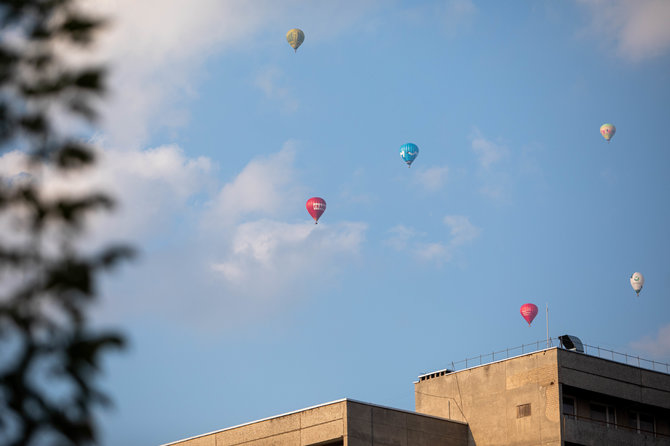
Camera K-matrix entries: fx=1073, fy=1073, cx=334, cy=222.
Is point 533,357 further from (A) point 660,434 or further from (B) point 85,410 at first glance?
(B) point 85,410

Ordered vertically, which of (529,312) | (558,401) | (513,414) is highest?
(529,312)

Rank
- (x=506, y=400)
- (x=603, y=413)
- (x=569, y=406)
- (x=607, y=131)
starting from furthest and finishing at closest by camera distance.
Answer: (x=607, y=131) < (x=603, y=413) < (x=506, y=400) < (x=569, y=406)

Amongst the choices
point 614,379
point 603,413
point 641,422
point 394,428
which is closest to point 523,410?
point 603,413

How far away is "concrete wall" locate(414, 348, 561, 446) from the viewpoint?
185ft

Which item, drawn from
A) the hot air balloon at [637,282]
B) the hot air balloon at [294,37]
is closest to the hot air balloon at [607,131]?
the hot air balloon at [637,282]

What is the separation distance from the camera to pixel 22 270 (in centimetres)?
1463

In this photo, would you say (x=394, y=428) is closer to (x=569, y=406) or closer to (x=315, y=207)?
(x=569, y=406)

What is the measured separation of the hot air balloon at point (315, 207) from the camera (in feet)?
298

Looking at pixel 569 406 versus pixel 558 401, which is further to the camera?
pixel 569 406

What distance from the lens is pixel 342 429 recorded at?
2063 inches

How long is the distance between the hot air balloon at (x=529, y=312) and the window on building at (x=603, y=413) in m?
26.1

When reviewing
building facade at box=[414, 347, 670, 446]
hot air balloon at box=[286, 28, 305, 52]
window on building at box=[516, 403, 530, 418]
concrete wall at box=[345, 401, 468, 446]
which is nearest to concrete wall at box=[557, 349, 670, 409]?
building facade at box=[414, 347, 670, 446]

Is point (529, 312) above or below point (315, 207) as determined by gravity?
below

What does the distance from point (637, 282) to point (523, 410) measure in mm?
43422
